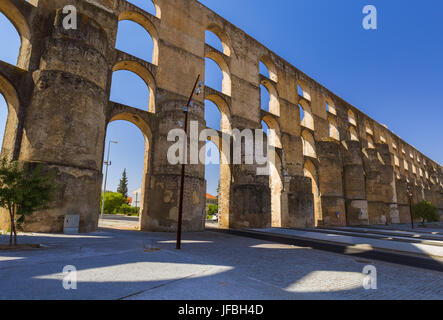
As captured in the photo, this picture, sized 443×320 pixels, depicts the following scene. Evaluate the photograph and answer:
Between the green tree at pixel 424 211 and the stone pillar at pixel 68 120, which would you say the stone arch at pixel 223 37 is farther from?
the green tree at pixel 424 211

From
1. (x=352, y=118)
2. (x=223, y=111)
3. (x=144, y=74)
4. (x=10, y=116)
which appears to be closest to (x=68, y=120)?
(x=10, y=116)

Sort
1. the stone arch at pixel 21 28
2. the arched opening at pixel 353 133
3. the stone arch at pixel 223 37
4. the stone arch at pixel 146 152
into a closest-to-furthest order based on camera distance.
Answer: the stone arch at pixel 21 28
the stone arch at pixel 146 152
the stone arch at pixel 223 37
the arched opening at pixel 353 133

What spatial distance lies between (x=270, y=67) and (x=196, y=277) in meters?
26.4

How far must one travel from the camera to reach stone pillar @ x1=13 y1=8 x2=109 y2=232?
11117mm

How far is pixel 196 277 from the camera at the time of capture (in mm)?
4824

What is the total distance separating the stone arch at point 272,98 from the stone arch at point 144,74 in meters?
12.4

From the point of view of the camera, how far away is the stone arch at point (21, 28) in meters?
12.3

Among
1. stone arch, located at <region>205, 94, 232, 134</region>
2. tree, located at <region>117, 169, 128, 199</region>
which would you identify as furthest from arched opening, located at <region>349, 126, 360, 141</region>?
tree, located at <region>117, 169, 128, 199</region>

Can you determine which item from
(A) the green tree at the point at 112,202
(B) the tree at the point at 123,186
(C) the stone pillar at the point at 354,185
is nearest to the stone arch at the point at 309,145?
(C) the stone pillar at the point at 354,185

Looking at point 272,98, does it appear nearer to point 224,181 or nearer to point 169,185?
point 224,181

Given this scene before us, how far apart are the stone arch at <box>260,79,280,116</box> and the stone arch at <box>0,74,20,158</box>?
66.2 feet

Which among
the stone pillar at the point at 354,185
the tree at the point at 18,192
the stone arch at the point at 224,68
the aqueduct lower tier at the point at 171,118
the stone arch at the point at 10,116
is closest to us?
the tree at the point at 18,192

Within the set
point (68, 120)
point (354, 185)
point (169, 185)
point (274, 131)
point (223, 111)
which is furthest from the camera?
point (354, 185)
